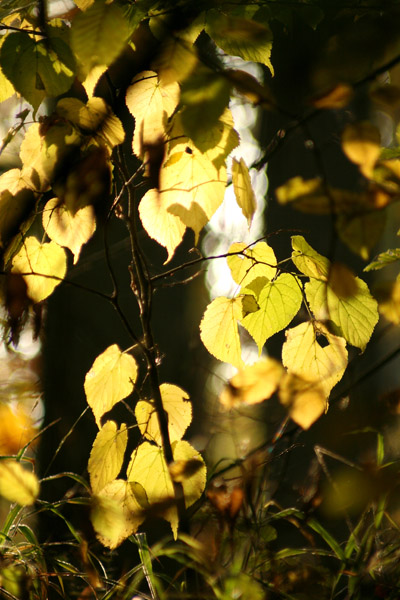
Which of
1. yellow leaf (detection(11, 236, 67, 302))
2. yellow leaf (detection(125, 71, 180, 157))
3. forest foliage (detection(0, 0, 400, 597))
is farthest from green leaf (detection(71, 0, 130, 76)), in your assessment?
yellow leaf (detection(11, 236, 67, 302))

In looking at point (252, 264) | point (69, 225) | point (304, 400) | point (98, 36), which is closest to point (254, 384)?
point (304, 400)

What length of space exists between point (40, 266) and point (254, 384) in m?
0.31

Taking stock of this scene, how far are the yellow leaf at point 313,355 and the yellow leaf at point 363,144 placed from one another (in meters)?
0.25

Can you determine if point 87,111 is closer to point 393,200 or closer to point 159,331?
point 393,200

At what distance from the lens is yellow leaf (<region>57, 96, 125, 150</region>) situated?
1.83ft

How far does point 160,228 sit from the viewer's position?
0.56 metres

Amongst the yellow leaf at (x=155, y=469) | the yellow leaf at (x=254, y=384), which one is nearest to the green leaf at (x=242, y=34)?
the yellow leaf at (x=254, y=384)

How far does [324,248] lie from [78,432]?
3.15 feet

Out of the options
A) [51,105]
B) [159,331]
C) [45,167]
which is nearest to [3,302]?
[45,167]

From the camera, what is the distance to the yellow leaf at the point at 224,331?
612 mm

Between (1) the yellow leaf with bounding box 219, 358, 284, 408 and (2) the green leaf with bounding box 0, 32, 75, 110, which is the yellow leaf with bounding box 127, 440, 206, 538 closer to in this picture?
(1) the yellow leaf with bounding box 219, 358, 284, 408

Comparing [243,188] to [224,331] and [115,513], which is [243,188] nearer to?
[224,331]

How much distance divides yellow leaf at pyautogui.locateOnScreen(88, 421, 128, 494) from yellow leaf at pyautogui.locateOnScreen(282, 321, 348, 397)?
25 cm

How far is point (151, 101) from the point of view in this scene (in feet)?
1.84
